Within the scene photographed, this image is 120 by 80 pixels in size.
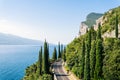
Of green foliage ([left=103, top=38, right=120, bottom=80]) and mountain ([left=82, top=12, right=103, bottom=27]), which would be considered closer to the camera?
green foliage ([left=103, top=38, right=120, bottom=80])

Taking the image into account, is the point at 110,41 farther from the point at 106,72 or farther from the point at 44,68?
the point at 44,68

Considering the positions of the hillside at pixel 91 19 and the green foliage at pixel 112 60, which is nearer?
the green foliage at pixel 112 60

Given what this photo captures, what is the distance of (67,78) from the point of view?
61.9 meters

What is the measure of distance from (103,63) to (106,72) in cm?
376

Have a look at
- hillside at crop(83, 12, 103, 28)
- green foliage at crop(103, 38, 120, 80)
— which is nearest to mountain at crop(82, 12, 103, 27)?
hillside at crop(83, 12, 103, 28)

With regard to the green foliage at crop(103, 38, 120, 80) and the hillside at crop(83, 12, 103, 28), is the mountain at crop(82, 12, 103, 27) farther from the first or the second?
the green foliage at crop(103, 38, 120, 80)

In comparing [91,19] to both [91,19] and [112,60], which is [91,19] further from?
[112,60]

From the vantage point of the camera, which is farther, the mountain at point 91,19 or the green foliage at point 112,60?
A: the mountain at point 91,19

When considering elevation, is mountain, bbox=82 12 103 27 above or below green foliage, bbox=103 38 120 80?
above

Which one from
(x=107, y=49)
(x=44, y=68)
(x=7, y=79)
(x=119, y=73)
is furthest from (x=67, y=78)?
(x=7, y=79)

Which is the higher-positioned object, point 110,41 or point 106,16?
point 106,16

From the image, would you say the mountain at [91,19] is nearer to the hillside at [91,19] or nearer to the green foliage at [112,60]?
the hillside at [91,19]

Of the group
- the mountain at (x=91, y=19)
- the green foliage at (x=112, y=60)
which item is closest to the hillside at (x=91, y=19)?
the mountain at (x=91, y=19)

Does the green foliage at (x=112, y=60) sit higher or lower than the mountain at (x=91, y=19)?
lower
